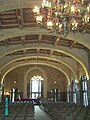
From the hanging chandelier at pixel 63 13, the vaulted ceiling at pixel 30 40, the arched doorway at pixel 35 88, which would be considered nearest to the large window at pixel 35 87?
the arched doorway at pixel 35 88

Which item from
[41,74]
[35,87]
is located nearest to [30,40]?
[41,74]

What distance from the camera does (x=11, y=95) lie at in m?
31.1

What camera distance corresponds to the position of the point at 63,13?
7.42 metres

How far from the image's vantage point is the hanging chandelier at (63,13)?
7219mm

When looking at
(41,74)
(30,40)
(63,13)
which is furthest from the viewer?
(41,74)

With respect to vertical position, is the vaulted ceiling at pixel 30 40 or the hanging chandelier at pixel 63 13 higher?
the vaulted ceiling at pixel 30 40

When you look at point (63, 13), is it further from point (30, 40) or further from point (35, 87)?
point (35, 87)

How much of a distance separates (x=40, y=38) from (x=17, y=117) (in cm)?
1148

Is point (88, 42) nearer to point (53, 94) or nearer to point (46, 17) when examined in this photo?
point (46, 17)

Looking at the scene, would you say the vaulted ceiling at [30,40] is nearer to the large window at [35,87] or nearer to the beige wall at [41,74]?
the beige wall at [41,74]

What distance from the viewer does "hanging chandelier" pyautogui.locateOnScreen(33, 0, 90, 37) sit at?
23.7ft

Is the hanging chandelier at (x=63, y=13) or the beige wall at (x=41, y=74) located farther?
the beige wall at (x=41, y=74)

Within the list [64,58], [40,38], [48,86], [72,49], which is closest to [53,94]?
[48,86]

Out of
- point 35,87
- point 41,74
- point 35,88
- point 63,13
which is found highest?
point 41,74
